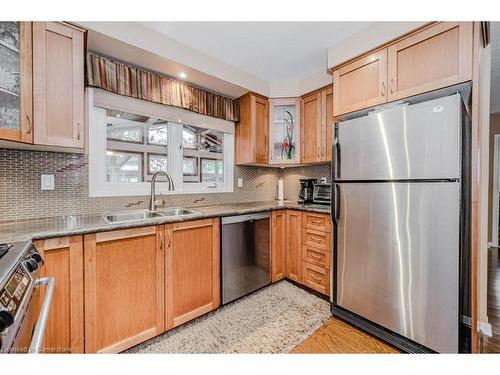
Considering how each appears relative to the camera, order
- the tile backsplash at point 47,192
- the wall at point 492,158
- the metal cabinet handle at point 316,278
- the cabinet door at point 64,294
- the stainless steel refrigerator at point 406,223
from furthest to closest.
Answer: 1. the wall at point 492,158
2. the metal cabinet handle at point 316,278
3. the tile backsplash at point 47,192
4. the stainless steel refrigerator at point 406,223
5. the cabinet door at point 64,294

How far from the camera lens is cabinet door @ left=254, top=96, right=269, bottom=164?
270cm

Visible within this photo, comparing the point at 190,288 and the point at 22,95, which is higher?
the point at 22,95

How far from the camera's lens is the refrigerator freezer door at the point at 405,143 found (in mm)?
1302

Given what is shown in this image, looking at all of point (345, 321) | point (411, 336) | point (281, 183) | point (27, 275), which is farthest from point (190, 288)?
point (281, 183)

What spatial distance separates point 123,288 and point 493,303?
3230 mm

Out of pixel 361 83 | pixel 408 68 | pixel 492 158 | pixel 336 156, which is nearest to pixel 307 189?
pixel 336 156

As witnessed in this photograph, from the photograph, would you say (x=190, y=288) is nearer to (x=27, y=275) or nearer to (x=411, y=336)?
(x=27, y=275)

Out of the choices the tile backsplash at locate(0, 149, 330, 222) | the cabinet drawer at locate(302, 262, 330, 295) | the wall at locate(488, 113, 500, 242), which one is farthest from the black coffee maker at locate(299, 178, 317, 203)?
the wall at locate(488, 113, 500, 242)

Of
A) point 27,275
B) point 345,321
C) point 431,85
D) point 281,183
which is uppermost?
point 431,85

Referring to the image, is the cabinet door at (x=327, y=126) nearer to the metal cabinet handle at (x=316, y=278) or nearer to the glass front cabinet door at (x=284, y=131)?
the glass front cabinet door at (x=284, y=131)

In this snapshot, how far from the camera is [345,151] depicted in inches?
70.9

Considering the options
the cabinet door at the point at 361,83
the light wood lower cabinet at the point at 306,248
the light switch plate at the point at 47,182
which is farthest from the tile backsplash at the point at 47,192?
the cabinet door at the point at 361,83

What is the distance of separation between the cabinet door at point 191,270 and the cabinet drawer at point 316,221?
37.4 inches
